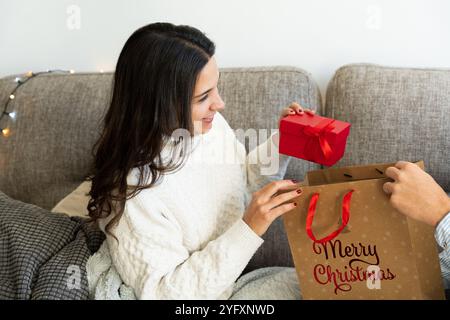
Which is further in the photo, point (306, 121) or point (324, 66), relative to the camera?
point (324, 66)

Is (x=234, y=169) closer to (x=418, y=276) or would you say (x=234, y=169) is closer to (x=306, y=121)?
(x=306, y=121)

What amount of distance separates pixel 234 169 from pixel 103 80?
0.57 meters

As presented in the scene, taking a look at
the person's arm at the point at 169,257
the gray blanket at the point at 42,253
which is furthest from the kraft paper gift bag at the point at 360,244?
the gray blanket at the point at 42,253

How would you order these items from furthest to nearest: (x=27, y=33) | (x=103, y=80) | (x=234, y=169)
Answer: (x=27, y=33), (x=103, y=80), (x=234, y=169)

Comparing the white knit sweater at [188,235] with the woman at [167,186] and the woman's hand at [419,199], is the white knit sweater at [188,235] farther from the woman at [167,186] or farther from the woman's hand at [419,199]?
the woman's hand at [419,199]

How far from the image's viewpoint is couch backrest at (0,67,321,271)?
1451 mm

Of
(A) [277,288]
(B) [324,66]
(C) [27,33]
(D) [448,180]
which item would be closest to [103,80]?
(C) [27,33]

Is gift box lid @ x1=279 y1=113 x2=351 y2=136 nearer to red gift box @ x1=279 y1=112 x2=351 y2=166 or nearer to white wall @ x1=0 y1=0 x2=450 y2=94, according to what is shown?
red gift box @ x1=279 y1=112 x2=351 y2=166

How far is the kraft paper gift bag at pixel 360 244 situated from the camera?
990 mm

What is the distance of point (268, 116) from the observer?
1.44 meters

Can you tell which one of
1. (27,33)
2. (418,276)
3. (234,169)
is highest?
(27,33)

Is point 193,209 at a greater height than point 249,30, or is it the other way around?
point 249,30

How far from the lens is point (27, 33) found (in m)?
1.84

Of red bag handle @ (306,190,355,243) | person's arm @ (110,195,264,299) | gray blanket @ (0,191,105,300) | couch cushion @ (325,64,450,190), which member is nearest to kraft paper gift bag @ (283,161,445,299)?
red bag handle @ (306,190,355,243)
